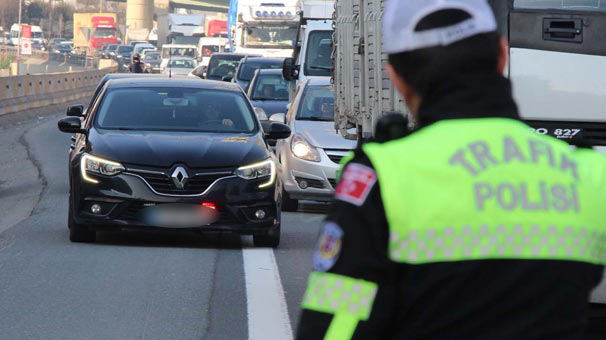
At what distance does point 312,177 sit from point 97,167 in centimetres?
431

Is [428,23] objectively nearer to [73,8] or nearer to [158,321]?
[158,321]

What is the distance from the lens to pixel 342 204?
233cm

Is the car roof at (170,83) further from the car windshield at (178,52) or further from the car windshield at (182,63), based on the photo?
the car windshield at (178,52)

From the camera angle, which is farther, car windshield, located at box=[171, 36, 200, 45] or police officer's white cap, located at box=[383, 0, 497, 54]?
car windshield, located at box=[171, 36, 200, 45]

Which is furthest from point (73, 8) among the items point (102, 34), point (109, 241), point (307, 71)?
point (109, 241)

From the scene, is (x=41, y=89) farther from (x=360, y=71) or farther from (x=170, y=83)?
(x=360, y=71)

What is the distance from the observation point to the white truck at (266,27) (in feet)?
124

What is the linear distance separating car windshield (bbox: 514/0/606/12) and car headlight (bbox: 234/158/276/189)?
4.32m

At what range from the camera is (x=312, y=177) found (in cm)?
1483

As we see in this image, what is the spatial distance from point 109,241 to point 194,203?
1023mm

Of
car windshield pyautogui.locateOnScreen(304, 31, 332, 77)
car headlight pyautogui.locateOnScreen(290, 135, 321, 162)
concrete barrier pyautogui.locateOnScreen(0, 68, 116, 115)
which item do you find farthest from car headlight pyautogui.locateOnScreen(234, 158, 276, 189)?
concrete barrier pyautogui.locateOnScreen(0, 68, 116, 115)

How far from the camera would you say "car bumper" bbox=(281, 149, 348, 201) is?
14781 millimetres

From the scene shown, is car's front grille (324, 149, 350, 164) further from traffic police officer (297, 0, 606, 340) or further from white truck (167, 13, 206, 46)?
white truck (167, 13, 206, 46)

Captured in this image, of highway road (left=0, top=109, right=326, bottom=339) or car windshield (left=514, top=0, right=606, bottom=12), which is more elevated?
car windshield (left=514, top=0, right=606, bottom=12)
